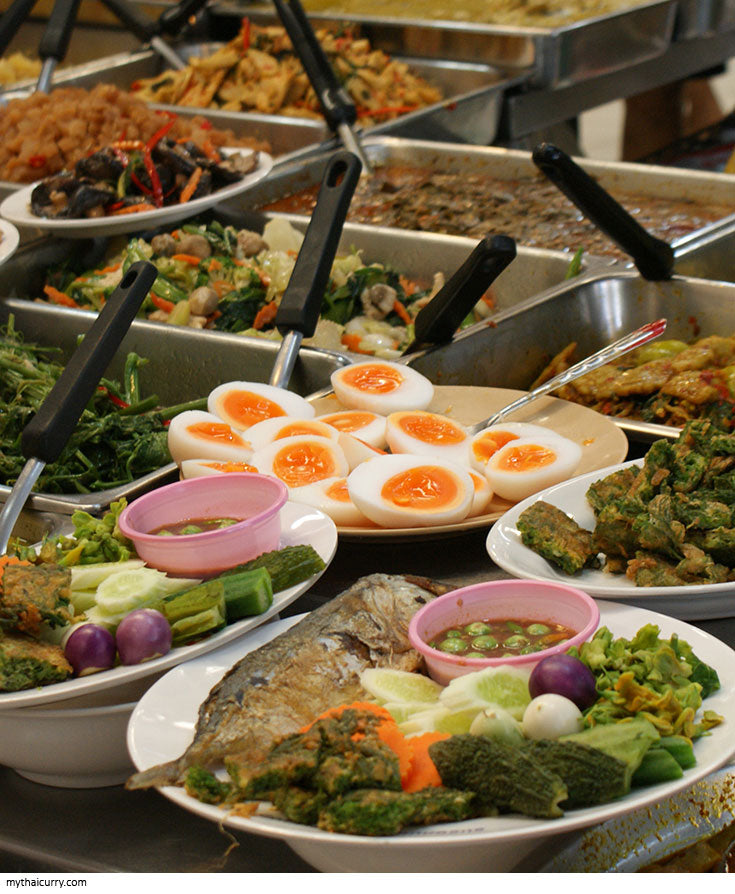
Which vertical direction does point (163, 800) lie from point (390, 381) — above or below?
below

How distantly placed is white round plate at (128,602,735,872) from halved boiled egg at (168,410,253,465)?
76 centimetres

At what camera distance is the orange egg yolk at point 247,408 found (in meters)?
2.46

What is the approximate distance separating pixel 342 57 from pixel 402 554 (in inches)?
151

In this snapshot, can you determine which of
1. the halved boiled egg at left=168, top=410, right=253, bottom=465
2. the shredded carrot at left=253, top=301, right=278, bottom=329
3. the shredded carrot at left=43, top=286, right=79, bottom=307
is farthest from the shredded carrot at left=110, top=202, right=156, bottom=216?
the halved boiled egg at left=168, top=410, right=253, bottom=465

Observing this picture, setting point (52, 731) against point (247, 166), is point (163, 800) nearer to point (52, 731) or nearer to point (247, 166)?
point (52, 731)

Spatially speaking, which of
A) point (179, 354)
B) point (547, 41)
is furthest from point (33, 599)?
point (547, 41)

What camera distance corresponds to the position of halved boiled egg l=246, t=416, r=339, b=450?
7.66 ft

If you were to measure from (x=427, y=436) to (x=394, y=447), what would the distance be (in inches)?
2.8

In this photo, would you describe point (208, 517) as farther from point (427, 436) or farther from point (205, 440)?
point (427, 436)

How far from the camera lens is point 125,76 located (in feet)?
18.7

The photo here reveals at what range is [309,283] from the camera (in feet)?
8.80

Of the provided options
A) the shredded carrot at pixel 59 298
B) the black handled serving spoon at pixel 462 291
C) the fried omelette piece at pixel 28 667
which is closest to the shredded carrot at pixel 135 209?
the shredded carrot at pixel 59 298

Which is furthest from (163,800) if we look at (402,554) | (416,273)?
(416,273)

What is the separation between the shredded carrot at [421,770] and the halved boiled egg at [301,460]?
903mm
